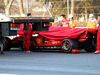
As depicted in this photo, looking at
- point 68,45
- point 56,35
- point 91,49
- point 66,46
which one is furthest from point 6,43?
point 91,49

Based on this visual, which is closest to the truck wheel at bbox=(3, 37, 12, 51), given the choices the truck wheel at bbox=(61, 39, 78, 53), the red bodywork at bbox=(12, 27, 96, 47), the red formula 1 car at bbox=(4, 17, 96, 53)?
the red formula 1 car at bbox=(4, 17, 96, 53)

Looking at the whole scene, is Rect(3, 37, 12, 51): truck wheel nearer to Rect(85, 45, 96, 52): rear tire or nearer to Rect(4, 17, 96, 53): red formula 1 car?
Rect(4, 17, 96, 53): red formula 1 car

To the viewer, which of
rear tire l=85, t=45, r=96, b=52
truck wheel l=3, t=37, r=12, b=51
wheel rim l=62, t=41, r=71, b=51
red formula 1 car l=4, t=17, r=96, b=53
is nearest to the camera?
red formula 1 car l=4, t=17, r=96, b=53

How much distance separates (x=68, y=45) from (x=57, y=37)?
30.6 inches

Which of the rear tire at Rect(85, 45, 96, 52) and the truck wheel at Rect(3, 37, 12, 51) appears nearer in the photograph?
the rear tire at Rect(85, 45, 96, 52)

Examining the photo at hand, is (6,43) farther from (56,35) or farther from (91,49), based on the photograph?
(91,49)

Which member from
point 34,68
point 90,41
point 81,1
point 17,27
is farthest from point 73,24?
point 81,1

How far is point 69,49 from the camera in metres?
15.3

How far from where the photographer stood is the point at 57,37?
1584 centimetres

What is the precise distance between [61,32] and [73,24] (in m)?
3.36

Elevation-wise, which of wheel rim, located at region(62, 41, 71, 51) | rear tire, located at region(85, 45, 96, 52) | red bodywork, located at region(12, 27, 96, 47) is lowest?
rear tire, located at region(85, 45, 96, 52)

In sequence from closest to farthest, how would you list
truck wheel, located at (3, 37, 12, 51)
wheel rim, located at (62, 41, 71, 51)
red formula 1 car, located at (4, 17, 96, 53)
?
1. red formula 1 car, located at (4, 17, 96, 53)
2. wheel rim, located at (62, 41, 71, 51)
3. truck wheel, located at (3, 37, 12, 51)

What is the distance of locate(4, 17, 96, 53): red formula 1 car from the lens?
15.2 metres

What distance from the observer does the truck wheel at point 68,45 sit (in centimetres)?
1518
